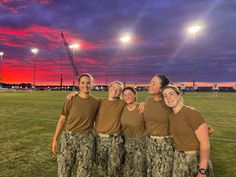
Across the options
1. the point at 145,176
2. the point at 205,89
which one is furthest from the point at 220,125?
the point at 205,89

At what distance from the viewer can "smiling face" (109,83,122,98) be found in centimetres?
489

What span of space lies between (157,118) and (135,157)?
850 mm

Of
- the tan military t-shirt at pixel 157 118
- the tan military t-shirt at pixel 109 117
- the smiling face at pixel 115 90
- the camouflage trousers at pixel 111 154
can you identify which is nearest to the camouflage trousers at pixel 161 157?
the tan military t-shirt at pixel 157 118

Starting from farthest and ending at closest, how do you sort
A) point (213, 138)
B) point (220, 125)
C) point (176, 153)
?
1. point (220, 125)
2. point (213, 138)
3. point (176, 153)

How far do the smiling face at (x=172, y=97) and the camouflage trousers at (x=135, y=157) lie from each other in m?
1.16

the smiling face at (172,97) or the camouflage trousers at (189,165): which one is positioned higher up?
the smiling face at (172,97)

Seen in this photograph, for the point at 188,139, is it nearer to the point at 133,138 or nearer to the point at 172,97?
the point at 172,97

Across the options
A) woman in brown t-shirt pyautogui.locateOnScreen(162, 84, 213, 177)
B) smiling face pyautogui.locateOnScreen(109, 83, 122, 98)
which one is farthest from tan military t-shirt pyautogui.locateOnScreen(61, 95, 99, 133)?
woman in brown t-shirt pyautogui.locateOnScreen(162, 84, 213, 177)

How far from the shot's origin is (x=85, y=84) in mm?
4840

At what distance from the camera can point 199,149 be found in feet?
12.5

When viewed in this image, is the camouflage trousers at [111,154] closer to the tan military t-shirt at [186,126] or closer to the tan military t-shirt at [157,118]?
the tan military t-shirt at [157,118]

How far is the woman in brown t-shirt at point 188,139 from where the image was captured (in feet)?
12.1

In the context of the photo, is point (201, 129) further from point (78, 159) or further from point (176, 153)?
point (78, 159)

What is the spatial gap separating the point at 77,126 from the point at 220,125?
38.4 ft
